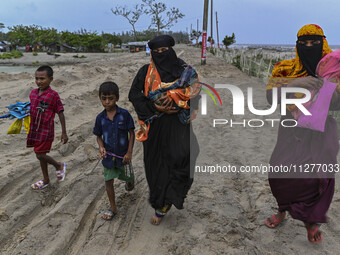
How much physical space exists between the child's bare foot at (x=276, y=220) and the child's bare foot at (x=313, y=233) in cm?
29

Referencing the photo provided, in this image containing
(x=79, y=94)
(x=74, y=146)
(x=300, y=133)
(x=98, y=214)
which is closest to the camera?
(x=300, y=133)

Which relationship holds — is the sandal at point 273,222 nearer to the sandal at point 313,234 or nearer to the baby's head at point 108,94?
the sandal at point 313,234

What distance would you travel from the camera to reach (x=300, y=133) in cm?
214

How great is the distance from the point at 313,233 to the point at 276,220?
1.15ft

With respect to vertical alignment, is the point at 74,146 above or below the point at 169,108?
below

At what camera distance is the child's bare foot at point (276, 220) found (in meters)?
2.55

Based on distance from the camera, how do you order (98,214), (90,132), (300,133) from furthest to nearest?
(90,132) < (98,214) < (300,133)

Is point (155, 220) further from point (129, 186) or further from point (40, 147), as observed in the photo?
point (40, 147)

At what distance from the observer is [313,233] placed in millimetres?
2254

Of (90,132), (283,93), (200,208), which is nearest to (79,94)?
(90,132)

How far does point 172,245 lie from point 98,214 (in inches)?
34.9

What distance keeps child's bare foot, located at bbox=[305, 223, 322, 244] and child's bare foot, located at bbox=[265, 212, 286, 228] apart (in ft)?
0.96

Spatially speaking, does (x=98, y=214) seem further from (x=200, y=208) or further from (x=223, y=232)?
(x=223, y=232)

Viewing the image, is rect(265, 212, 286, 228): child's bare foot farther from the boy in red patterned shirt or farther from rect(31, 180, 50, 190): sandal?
rect(31, 180, 50, 190): sandal
